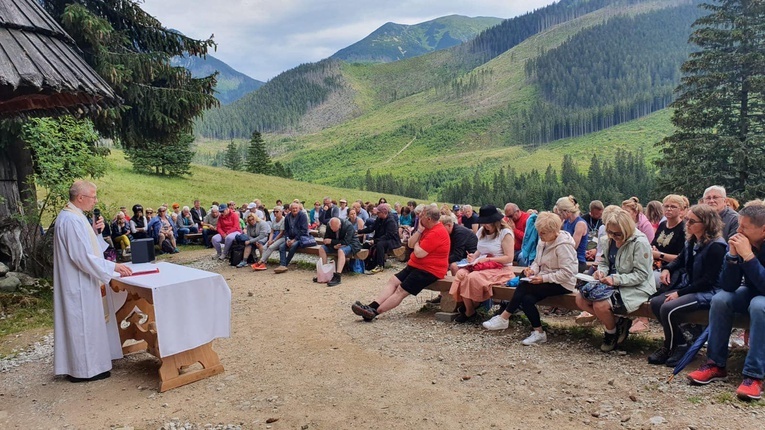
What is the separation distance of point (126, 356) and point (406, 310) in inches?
156

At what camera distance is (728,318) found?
14.7 feet

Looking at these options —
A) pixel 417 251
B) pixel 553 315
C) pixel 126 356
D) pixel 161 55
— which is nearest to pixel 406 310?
pixel 417 251

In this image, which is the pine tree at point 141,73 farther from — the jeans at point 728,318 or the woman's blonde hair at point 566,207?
the jeans at point 728,318

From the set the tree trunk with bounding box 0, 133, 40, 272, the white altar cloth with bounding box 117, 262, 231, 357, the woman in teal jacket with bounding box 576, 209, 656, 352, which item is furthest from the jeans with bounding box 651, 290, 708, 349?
the tree trunk with bounding box 0, 133, 40, 272

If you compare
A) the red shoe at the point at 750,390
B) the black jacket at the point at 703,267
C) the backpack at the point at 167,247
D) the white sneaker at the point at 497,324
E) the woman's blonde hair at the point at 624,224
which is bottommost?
the backpack at the point at 167,247

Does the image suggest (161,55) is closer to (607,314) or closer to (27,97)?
(27,97)

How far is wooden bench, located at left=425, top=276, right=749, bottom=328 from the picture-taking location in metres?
4.87

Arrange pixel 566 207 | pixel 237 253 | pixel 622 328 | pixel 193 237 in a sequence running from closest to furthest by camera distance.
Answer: pixel 622 328, pixel 566 207, pixel 237 253, pixel 193 237

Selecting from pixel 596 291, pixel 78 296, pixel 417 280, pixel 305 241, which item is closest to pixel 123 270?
pixel 78 296

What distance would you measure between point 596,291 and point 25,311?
28.3 feet

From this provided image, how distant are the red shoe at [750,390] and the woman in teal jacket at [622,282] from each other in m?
1.21

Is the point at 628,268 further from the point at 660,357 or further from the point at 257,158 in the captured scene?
the point at 257,158

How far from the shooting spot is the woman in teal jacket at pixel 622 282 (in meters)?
5.31

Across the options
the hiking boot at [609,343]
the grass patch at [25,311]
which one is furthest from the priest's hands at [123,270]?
the hiking boot at [609,343]
